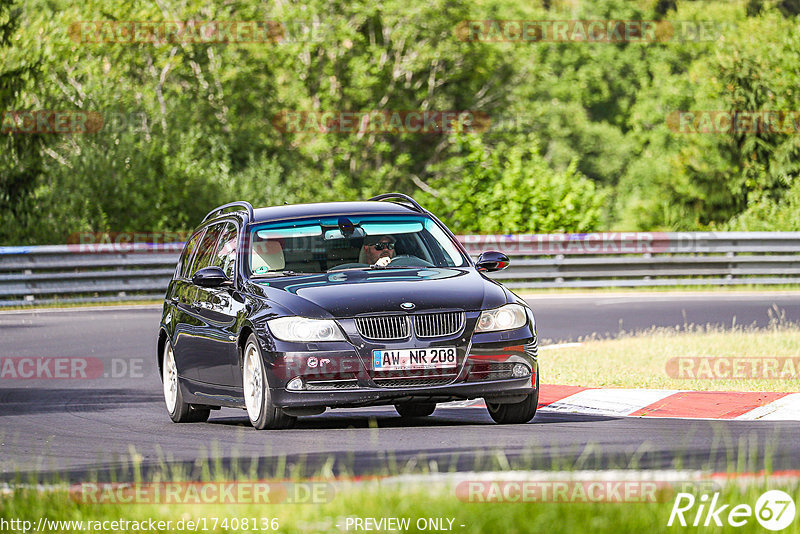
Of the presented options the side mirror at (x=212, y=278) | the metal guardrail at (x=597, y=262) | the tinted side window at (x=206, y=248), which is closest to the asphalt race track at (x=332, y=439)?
the side mirror at (x=212, y=278)

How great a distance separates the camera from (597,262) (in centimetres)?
2958

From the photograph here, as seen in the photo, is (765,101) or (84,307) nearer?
(84,307)

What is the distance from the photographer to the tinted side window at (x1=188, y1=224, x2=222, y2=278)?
39.4 feet

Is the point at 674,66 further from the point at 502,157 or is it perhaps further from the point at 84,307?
the point at 84,307

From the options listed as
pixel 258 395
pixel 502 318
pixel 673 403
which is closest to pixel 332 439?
pixel 258 395

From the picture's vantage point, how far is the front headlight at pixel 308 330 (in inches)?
376

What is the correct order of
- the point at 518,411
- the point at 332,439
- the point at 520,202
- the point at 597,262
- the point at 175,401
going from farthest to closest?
1. the point at 520,202
2. the point at 597,262
3. the point at 175,401
4. the point at 518,411
5. the point at 332,439

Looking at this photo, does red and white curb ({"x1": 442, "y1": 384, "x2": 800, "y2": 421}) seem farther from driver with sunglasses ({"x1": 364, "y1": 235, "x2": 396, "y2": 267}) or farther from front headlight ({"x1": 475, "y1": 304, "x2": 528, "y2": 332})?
driver with sunglasses ({"x1": 364, "y1": 235, "x2": 396, "y2": 267})

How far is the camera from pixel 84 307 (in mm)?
27594

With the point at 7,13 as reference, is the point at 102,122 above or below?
below

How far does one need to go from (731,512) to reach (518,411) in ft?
15.4

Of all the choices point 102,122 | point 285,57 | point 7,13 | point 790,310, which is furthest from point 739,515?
point 285,57

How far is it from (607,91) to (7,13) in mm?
46975

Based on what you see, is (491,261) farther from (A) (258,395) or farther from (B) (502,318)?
(A) (258,395)
